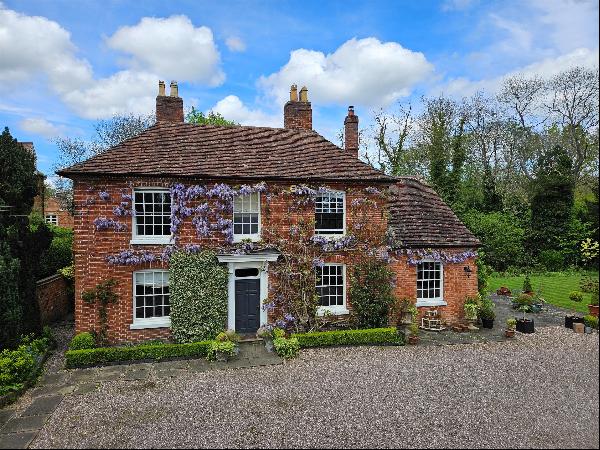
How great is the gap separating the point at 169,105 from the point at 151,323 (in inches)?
368

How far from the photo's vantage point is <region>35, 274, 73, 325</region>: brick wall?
1709 cm

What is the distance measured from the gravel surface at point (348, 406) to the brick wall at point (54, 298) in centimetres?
844

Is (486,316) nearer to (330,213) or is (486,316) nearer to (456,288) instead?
(456,288)

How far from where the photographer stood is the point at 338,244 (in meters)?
15.6

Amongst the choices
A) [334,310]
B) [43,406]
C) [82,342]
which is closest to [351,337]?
[334,310]

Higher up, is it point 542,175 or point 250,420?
point 542,175

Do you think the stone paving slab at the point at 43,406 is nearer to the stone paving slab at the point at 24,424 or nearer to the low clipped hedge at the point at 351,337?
the stone paving slab at the point at 24,424

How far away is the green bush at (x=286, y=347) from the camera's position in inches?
525

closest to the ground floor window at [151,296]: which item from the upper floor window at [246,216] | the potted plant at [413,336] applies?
the upper floor window at [246,216]

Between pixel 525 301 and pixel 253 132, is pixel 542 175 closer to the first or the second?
pixel 525 301

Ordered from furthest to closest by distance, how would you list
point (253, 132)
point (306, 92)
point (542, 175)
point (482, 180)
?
point (482, 180) → point (542, 175) → point (306, 92) → point (253, 132)

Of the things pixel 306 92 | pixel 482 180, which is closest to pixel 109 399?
pixel 306 92

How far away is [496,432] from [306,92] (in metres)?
15.9

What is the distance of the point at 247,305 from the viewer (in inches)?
595
